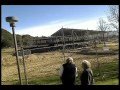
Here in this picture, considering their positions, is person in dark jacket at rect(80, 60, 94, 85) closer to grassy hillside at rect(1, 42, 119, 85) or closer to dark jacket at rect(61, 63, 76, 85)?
dark jacket at rect(61, 63, 76, 85)

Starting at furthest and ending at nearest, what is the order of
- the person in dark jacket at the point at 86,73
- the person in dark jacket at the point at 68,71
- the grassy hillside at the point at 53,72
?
the grassy hillside at the point at 53,72 → the person in dark jacket at the point at 68,71 → the person in dark jacket at the point at 86,73

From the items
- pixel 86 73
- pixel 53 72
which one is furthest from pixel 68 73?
pixel 53 72

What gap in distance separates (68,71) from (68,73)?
6 centimetres

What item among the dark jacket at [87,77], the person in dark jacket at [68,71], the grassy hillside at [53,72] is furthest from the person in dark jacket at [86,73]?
the grassy hillside at [53,72]

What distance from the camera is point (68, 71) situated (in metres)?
6.64

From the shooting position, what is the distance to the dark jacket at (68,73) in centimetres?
662

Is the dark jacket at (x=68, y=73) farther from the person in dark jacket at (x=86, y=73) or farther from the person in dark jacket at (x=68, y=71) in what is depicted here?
the person in dark jacket at (x=86, y=73)

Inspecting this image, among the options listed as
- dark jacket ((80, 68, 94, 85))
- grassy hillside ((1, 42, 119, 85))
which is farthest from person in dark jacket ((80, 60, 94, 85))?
grassy hillside ((1, 42, 119, 85))

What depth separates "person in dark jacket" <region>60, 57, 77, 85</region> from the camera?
21.7ft

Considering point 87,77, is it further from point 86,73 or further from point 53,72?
point 53,72
